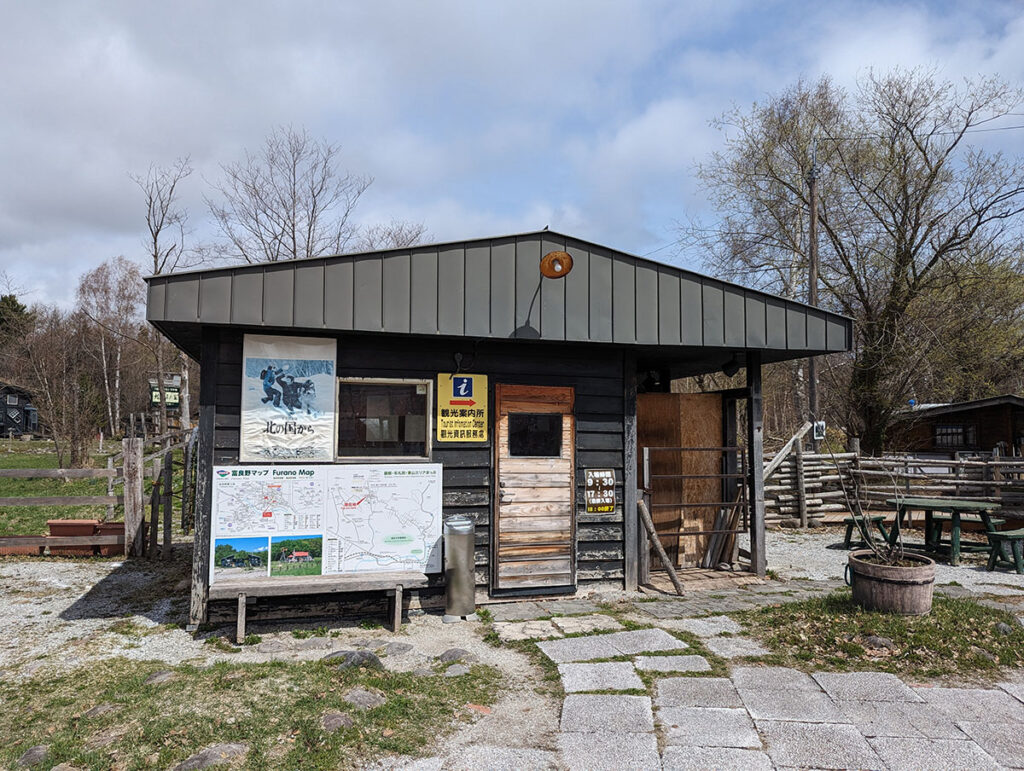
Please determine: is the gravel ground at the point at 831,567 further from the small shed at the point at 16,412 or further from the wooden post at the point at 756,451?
the small shed at the point at 16,412

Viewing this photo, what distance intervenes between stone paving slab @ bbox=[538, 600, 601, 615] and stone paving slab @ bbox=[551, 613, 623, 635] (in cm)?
14

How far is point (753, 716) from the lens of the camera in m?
4.08

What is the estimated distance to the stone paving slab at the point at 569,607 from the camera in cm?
650

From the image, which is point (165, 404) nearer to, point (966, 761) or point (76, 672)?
point (76, 672)

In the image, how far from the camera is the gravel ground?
25.6ft

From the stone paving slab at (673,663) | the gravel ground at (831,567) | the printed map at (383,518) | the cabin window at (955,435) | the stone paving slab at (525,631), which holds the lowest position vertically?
the gravel ground at (831,567)

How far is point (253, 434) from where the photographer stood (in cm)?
604

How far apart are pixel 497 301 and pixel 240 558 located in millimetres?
3299

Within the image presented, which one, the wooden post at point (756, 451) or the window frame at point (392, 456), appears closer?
the window frame at point (392, 456)

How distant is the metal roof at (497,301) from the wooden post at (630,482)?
0.73 m

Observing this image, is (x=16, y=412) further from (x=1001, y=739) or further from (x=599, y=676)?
(x=1001, y=739)

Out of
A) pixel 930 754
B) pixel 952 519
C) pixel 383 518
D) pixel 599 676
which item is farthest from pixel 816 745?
pixel 952 519

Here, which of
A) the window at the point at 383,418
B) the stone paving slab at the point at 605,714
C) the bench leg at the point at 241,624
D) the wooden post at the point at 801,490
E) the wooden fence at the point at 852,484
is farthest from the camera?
the wooden post at the point at 801,490

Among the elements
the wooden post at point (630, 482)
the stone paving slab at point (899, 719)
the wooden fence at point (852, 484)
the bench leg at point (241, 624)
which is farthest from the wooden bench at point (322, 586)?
the wooden fence at point (852, 484)
